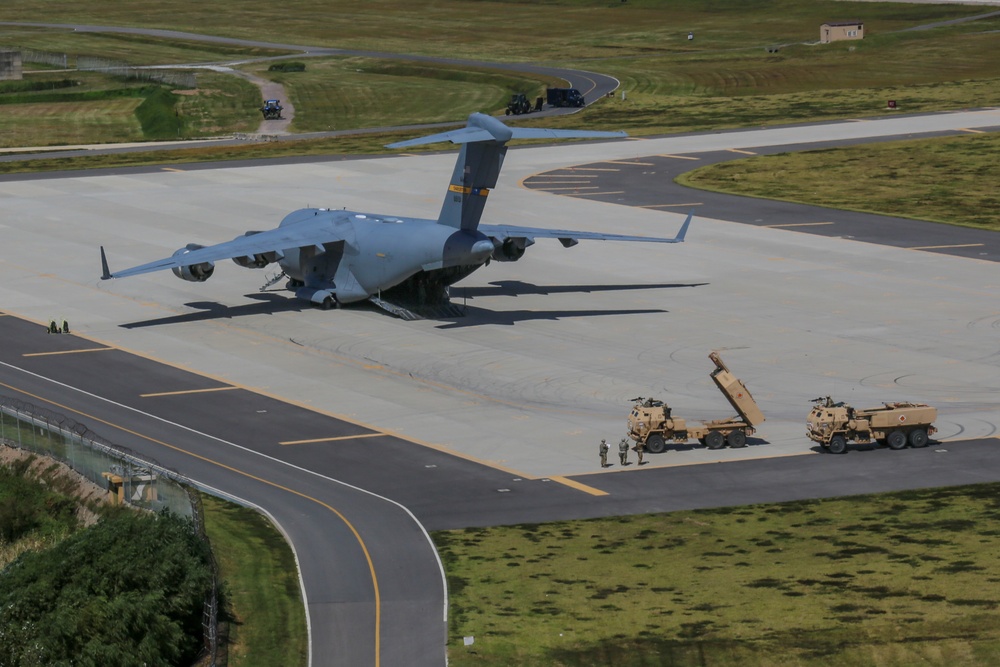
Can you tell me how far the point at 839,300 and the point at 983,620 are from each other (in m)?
37.7

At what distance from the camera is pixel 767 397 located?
187ft

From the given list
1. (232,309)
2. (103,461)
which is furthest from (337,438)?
(232,309)

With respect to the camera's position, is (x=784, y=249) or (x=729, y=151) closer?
(x=784, y=249)

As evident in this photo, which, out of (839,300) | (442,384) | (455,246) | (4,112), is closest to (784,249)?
(839,300)

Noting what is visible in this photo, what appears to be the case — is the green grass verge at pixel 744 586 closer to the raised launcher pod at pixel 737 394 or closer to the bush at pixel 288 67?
the raised launcher pod at pixel 737 394

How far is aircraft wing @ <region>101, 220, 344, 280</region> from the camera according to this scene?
66625 millimetres

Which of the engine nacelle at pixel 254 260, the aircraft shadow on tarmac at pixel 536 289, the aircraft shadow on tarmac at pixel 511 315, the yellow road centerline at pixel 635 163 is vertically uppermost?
the yellow road centerline at pixel 635 163

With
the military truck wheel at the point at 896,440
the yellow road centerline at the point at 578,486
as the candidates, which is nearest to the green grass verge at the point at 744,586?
the yellow road centerline at the point at 578,486

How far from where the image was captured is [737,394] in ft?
169

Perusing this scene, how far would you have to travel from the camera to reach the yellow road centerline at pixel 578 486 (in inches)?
1847

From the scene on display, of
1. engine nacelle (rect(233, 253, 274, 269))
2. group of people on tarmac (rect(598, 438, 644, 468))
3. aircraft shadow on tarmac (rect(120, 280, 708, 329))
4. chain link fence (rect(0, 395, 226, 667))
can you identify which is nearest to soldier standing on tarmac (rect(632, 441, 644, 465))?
group of people on tarmac (rect(598, 438, 644, 468))

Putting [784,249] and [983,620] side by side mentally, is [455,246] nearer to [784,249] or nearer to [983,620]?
[784,249]

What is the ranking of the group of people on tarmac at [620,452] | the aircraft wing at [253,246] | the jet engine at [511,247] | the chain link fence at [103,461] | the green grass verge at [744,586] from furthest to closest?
1. the jet engine at [511,247]
2. the aircraft wing at [253,246]
3. the group of people on tarmac at [620,452]
4. the chain link fence at [103,461]
5. the green grass verge at [744,586]

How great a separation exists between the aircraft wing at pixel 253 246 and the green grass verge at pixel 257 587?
2232cm
